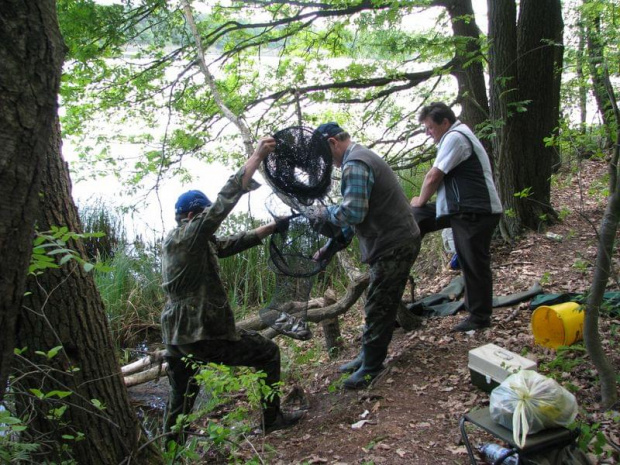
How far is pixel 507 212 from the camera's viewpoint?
6.99 meters

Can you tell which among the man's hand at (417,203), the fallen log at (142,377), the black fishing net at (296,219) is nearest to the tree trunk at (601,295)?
the black fishing net at (296,219)

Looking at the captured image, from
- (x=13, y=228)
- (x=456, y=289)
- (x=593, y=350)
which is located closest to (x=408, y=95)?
(x=456, y=289)

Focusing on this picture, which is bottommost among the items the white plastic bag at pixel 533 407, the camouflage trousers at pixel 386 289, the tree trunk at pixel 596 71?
the white plastic bag at pixel 533 407

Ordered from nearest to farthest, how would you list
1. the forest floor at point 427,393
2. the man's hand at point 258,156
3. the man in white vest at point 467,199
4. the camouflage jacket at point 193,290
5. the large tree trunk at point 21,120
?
the large tree trunk at point 21,120
the forest floor at point 427,393
the man's hand at point 258,156
the camouflage jacket at point 193,290
the man in white vest at point 467,199

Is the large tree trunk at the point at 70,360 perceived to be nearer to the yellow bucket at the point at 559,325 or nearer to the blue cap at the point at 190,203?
the blue cap at the point at 190,203

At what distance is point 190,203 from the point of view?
12.5 feet

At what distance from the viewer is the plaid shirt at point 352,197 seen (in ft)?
12.4

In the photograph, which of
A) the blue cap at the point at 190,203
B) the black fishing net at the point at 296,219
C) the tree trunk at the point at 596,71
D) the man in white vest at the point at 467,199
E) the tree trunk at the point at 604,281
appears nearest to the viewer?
the tree trunk at the point at 604,281

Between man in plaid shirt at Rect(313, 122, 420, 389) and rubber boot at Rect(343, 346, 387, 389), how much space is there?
3.5 inches

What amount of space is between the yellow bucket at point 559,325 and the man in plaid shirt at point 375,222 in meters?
1.20

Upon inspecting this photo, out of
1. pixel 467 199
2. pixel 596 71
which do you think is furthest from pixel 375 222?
pixel 596 71

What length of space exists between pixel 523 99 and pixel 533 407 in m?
5.67

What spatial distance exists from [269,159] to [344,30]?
→ 584 cm

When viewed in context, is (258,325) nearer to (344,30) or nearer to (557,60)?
(344,30)
